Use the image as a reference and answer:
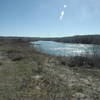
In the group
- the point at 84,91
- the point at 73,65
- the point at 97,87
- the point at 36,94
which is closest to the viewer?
the point at 36,94

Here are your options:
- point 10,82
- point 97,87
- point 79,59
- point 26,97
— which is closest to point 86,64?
point 79,59

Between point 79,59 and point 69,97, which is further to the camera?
point 79,59

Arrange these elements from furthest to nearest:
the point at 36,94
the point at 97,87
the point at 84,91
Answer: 1. the point at 97,87
2. the point at 84,91
3. the point at 36,94

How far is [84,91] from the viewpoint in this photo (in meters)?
5.59

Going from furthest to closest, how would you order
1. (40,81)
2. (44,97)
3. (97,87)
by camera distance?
1. (40,81)
2. (97,87)
3. (44,97)

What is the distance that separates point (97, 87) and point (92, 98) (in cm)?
122

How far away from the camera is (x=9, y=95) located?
5.01 meters

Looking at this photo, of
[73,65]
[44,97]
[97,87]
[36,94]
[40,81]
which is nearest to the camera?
[44,97]

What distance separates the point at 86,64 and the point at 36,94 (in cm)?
721

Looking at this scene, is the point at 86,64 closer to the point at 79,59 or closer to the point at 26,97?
the point at 79,59

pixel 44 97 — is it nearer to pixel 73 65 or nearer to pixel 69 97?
pixel 69 97

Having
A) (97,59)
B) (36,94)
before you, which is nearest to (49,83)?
(36,94)

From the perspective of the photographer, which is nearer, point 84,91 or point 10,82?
point 84,91

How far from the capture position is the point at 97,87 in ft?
20.0
